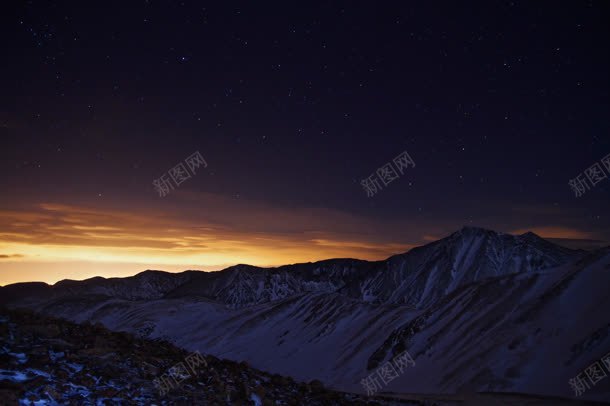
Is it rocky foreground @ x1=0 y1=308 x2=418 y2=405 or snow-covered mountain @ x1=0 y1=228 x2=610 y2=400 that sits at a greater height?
rocky foreground @ x1=0 y1=308 x2=418 y2=405

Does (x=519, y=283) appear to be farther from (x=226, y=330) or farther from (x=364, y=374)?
(x=226, y=330)

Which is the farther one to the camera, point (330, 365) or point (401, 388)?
point (330, 365)

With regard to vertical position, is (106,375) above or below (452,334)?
above

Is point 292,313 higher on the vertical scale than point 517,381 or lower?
higher

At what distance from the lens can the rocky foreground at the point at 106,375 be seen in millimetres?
8992

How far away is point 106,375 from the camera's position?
34.4 ft

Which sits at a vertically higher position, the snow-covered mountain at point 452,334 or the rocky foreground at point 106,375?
the rocky foreground at point 106,375

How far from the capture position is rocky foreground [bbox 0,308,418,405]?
8992mm

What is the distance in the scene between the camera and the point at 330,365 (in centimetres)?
8012

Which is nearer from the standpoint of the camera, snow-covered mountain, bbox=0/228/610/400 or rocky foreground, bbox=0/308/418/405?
rocky foreground, bbox=0/308/418/405

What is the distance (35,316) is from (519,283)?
58.8m

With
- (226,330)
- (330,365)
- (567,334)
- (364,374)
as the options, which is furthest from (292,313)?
(567,334)

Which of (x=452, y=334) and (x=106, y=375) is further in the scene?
(x=452, y=334)

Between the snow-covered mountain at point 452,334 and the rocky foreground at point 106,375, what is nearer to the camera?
the rocky foreground at point 106,375
